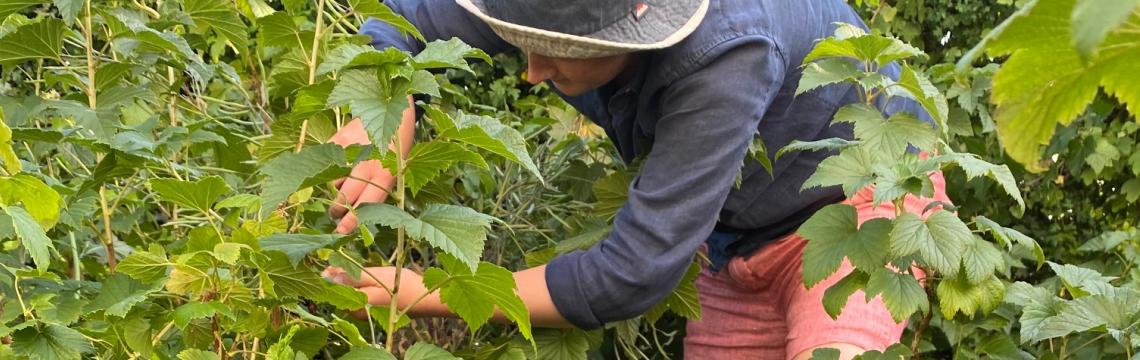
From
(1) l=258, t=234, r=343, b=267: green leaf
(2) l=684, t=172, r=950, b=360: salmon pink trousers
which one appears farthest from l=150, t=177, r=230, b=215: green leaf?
(2) l=684, t=172, r=950, b=360: salmon pink trousers

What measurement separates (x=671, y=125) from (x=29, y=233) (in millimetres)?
719

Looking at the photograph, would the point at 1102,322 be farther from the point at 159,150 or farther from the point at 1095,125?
the point at 1095,125

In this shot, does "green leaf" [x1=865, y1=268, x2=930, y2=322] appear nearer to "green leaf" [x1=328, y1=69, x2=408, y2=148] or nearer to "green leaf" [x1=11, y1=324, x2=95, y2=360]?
"green leaf" [x1=328, y1=69, x2=408, y2=148]

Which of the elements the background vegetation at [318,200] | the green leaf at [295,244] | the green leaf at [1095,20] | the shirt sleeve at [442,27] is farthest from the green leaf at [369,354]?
the green leaf at [1095,20]

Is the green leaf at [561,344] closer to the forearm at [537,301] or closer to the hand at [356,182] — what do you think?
the forearm at [537,301]

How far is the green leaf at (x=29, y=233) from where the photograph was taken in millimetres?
1008

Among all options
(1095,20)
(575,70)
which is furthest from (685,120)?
(1095,20)

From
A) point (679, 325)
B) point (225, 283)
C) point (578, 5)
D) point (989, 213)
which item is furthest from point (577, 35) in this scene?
point (989, 213)

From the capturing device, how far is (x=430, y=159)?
1157 mm

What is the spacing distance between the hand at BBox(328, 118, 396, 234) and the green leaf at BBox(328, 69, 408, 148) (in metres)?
0.35

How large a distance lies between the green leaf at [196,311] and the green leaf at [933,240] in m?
0.67

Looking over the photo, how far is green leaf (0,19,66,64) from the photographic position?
1.38m

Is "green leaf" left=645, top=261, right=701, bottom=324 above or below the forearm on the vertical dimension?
below

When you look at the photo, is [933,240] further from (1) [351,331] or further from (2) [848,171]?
(1) [351,331]
